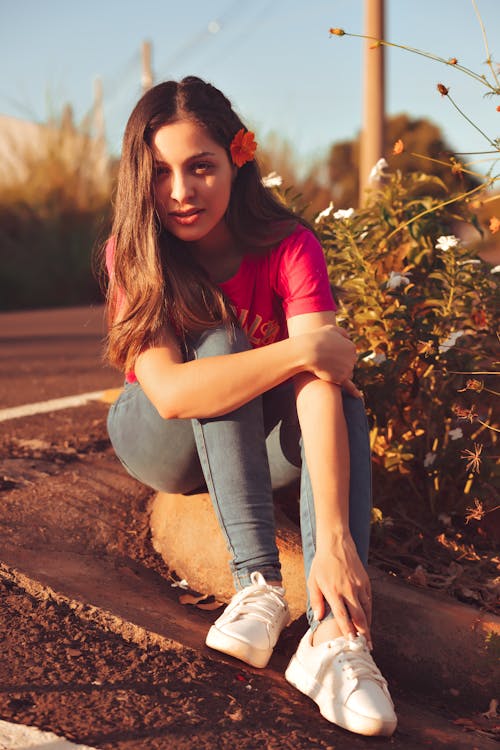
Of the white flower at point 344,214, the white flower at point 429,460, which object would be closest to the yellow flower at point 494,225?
the white flower at point 344,214

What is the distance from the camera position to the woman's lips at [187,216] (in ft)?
7.16

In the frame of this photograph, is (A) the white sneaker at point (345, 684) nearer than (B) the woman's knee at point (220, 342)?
Yes

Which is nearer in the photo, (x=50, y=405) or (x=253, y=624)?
(x=253, y=624)

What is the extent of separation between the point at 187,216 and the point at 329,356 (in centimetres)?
52

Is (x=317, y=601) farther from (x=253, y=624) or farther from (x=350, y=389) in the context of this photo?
(x=350, y=389)

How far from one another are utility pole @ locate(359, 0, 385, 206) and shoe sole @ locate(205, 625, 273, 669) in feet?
14.9

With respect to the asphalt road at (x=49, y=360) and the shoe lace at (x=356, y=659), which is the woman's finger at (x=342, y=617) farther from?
the asphalt road at (x=49, y=360)

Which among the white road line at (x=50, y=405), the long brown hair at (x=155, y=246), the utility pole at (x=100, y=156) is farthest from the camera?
the utility pole at (x=100, y=156)

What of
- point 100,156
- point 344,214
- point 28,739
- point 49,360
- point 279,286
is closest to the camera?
point 28,739

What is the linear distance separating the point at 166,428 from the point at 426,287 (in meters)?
0.92

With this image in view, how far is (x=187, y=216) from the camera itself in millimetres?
Answer: 2188

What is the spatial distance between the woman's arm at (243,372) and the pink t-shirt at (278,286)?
16 cm

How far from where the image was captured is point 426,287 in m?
2.59

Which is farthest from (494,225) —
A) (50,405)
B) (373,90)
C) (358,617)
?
(373,90)
